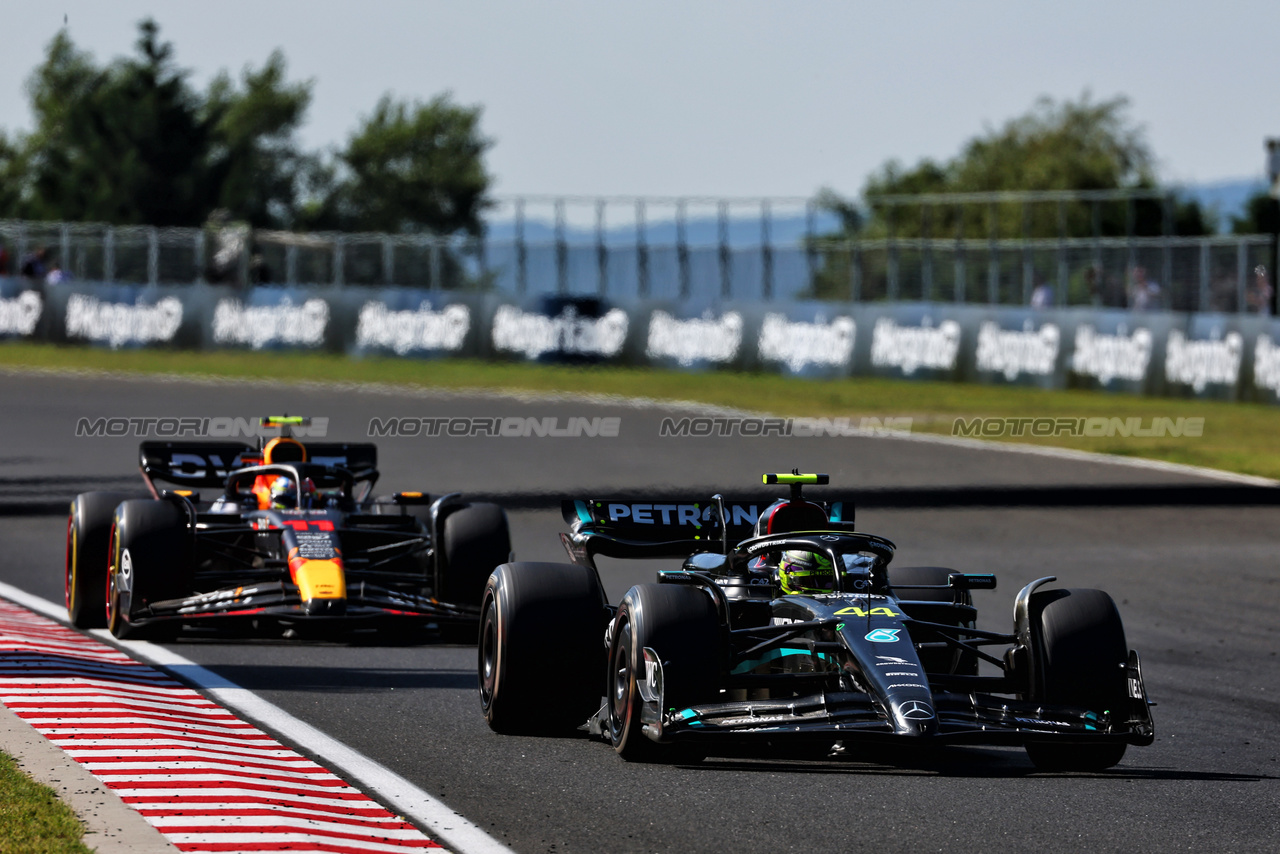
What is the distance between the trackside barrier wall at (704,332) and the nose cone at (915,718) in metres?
19.3

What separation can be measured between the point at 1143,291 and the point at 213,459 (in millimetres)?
20546

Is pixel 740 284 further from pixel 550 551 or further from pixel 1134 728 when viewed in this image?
pixel 1134 728

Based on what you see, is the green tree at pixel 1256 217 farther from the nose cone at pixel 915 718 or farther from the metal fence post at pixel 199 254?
the nose cone at pixel 915 718

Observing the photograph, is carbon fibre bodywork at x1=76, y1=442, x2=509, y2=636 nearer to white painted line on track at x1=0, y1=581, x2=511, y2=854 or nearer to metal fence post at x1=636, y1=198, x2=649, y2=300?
white painted line on track at x1=0, y1=581, x2=511, y2=854

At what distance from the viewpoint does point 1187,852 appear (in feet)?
19.2

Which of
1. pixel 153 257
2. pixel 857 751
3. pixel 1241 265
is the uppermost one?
pixel 153 257

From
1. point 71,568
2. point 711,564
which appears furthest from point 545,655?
point 71,568

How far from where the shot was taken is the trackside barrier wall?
2631 centimetres

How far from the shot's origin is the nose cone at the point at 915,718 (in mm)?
6453

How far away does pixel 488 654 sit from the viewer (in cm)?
800

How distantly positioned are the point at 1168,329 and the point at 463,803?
21660 mm

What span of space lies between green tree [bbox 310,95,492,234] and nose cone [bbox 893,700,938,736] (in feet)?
276

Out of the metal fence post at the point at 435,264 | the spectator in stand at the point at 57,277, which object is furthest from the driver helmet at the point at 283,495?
the spectator in stand at the point at 57,277

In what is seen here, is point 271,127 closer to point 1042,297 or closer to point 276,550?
point 1042,297
